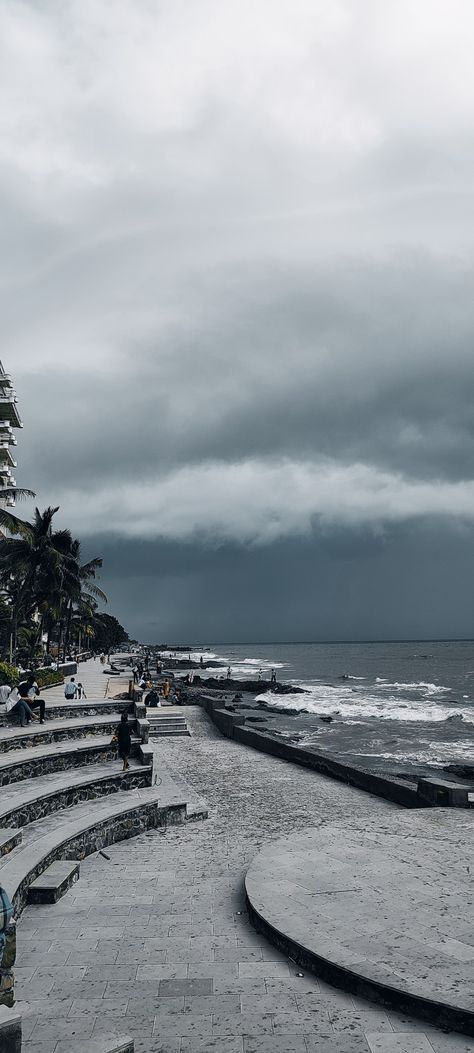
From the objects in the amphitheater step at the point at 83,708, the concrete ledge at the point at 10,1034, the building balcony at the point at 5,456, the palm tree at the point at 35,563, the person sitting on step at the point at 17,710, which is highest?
the building balcony at the point at 5,456

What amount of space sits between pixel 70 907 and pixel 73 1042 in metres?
3.05

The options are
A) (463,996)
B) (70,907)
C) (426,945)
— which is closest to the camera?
(463,996)

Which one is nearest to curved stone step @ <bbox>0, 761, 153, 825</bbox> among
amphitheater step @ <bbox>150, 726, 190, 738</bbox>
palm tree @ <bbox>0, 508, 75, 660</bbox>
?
amphitheater step @ <bbox>150, 726, 190, 738</bbox>

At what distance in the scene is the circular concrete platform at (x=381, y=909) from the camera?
535 centimetres

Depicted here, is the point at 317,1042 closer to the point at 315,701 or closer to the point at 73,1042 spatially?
the point at 73,1042

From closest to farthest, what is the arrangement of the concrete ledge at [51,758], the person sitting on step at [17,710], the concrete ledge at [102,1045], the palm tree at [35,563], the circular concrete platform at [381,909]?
the concrete ledge at [102,1045] < the circular concrete platform at [381,909] < the concrete ledge at [51,758] < the person sitting on step at [17,710] < the palm tree at [35,563]

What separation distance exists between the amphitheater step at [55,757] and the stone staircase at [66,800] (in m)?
0.02

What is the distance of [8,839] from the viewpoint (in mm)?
8320

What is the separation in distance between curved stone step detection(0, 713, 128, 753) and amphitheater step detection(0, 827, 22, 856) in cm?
552

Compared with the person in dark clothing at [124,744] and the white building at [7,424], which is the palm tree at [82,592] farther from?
the person in dark clothing at [124,744]

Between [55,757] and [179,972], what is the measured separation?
784 cm

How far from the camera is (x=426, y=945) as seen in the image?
19.5 feet

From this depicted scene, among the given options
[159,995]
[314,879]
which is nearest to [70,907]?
[159,995]

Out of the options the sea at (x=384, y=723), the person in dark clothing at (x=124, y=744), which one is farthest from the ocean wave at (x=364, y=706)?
the person in dark clothing at (x=124, y=744)
